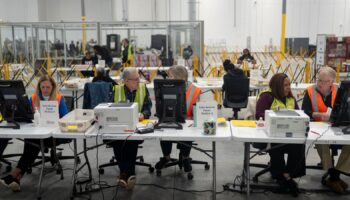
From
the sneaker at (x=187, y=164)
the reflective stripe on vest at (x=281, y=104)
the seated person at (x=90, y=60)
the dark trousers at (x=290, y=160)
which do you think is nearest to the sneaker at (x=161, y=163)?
the sneaker at (x=187, y=164)

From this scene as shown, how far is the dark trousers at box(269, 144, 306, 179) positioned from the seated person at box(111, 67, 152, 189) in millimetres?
1216

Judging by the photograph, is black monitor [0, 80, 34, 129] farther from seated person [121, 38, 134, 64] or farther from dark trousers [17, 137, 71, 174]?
seated person [121, 38, 134, 64]

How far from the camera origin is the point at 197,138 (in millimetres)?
2803

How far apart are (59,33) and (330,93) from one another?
1294cm

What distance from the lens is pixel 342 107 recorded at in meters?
2.90

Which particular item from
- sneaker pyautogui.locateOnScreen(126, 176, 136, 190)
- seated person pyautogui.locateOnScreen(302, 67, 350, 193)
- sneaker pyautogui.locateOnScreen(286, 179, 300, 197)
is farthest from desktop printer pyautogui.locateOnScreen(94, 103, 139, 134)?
seated person pyautogui.locateOnScreen(302, 67, 350, 193)

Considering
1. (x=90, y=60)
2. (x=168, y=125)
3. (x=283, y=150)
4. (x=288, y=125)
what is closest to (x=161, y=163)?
(x=168, y=125)

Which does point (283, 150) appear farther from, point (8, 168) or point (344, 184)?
point (8, 168)

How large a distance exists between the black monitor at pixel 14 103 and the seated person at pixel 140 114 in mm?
799

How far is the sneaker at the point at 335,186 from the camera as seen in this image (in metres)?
3.22

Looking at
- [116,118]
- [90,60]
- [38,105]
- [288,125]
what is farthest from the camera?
[90,60]

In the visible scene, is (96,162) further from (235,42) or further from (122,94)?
(235,42)

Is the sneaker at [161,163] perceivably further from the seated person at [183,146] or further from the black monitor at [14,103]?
the black monitor at [14,103]

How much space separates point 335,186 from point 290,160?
0.45 meters
